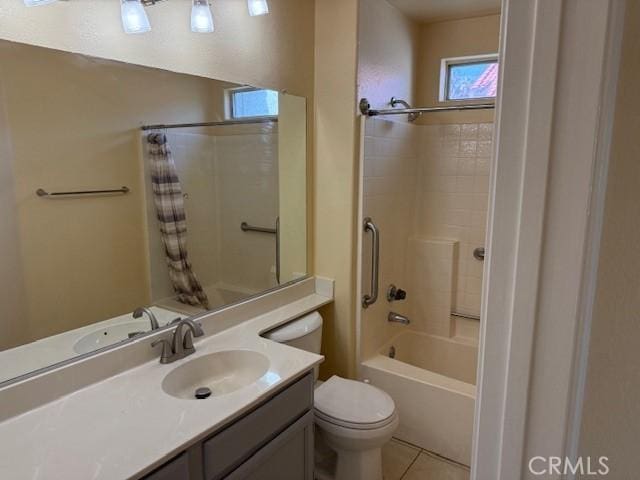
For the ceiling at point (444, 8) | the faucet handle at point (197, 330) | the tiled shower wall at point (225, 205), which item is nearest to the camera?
the faucet handle at point (197, 330)

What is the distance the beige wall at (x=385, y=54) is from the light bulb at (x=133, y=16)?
1115 mm

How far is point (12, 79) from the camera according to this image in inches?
50.4

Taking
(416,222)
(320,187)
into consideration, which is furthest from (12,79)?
(416,222)

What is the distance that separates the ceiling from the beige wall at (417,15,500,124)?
0.07 m

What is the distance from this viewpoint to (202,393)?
1621mm

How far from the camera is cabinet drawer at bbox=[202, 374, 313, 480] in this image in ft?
4.23

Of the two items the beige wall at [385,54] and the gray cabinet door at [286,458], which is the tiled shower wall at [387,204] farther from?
the gray cabinet door at [286,458]

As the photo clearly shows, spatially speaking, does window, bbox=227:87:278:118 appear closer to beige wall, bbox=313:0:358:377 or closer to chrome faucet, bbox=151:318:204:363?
beige wall, bbox=313:0:358:377

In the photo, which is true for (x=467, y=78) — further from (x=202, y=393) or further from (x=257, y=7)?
(x=202, y=393)

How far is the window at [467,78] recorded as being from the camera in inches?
113

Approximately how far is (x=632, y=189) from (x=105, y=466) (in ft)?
3.99

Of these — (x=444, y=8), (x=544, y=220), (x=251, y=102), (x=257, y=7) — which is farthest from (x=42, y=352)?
(x=444, y=8)

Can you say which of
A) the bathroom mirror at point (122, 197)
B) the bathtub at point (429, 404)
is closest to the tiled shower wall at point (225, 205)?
the bathroom mirror at point (122, 197)

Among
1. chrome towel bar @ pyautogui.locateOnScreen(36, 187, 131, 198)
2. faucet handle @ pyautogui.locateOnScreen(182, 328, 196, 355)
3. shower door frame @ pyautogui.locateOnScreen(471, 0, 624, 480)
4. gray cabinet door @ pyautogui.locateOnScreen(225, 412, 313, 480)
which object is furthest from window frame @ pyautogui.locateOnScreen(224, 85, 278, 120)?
shower door frame @ pyautogui.locateOnScreen(471, 0, 624, 480)
